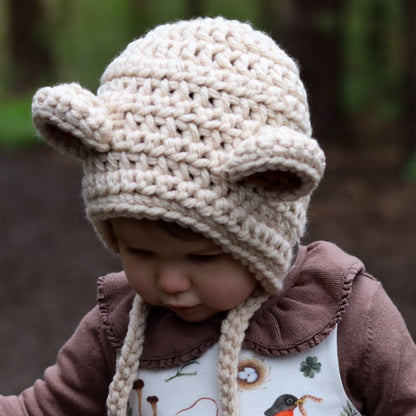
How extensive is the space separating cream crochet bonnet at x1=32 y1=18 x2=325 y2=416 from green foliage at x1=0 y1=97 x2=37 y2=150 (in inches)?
319

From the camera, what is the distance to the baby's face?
6.66 ft

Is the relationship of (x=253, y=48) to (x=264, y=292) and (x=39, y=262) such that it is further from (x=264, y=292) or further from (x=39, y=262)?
(x=39, y=262)

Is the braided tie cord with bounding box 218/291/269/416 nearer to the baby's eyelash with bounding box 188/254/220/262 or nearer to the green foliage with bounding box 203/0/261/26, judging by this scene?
the baby's eyelash with bounding box 188/254/220/262

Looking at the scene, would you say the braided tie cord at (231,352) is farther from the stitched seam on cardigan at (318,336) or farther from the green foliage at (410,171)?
the green foliage at (410,171)

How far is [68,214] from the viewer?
750 cm

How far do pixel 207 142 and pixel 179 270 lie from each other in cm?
30

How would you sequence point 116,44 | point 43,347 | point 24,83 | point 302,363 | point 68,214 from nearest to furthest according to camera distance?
point 302,363
point 43,347
point 68,214
point 24,83
point 116,44

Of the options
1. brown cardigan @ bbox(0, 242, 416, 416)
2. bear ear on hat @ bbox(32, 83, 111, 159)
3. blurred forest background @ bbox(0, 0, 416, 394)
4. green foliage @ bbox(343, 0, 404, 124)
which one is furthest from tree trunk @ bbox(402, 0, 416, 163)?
bear ear on hat @ bbox(32, 83, 111, 159)

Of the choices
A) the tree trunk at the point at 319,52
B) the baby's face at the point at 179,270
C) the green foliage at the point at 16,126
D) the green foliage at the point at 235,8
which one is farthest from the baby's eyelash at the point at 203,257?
the green foliage at the point at 235,8

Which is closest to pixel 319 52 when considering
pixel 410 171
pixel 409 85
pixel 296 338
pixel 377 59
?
pixel 409 85

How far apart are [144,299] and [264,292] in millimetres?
297

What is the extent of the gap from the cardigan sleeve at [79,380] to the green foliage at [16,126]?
25.8 ft

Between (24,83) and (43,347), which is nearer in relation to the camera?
(43,347)

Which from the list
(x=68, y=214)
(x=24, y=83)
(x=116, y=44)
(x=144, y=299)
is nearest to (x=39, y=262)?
(x=68, y=214)
